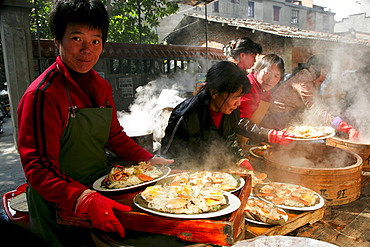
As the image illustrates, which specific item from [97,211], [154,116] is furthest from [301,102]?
[97,211]

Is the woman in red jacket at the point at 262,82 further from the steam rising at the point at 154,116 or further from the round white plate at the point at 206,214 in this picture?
the round white plate at the point at 206,214

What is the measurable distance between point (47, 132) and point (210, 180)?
1096 millimetres

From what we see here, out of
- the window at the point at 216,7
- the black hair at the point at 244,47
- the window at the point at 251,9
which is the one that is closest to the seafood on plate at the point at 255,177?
the black hair at the point at 244,47

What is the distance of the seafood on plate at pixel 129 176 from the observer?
176 centimetres

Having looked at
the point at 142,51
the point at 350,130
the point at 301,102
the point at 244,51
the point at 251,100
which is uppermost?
the point at 142,51

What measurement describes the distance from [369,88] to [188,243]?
5612mm

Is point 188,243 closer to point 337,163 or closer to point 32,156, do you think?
point 32,156

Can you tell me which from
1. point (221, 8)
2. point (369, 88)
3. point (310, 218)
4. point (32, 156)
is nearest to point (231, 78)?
point (310, 218)

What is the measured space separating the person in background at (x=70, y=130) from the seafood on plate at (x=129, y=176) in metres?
0.19

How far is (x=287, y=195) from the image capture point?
84.4 inches

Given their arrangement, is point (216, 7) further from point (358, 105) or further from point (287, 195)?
point (287, 195)

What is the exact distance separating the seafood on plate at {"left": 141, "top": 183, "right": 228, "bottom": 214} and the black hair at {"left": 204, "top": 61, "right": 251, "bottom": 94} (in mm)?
1262

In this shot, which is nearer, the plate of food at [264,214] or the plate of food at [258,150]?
the plate of food at [264,214]

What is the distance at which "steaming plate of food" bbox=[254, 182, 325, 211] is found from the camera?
199 centimetres
